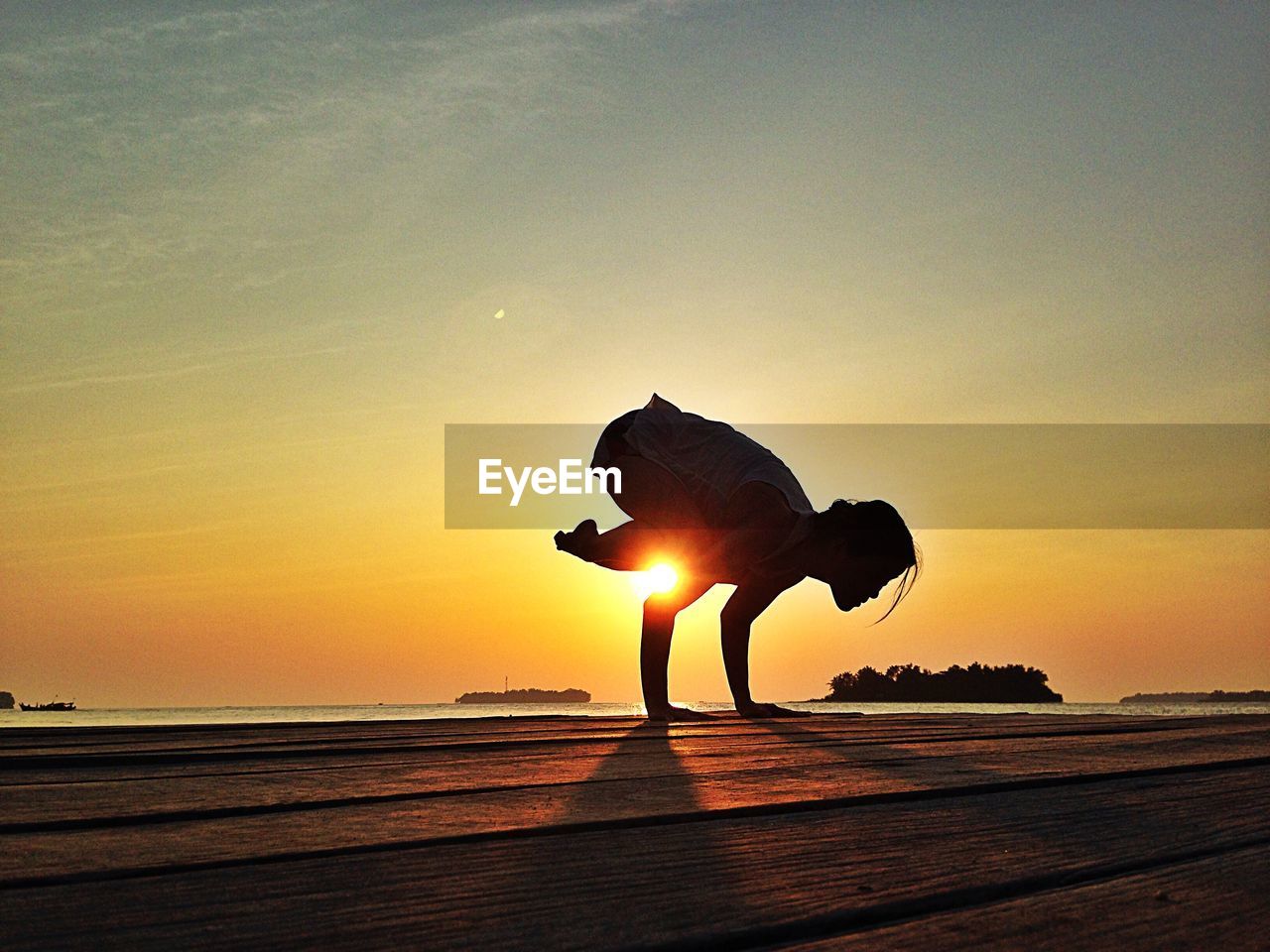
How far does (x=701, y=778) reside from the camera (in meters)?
1.98

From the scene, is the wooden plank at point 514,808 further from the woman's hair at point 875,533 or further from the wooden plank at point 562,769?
the woman's hair at point 875,533

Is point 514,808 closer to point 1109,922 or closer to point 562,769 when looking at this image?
point 562,769

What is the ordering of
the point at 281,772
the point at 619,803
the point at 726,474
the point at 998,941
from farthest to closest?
the point at 726,474, the point at 281,772, the point at 619,803, the point at 998,941

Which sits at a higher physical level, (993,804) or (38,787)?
(38,787)

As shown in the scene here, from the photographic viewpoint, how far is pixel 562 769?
7.39ft

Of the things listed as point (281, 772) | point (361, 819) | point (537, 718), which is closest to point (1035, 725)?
point (537, 718)

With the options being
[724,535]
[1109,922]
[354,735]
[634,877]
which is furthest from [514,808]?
[724,535]

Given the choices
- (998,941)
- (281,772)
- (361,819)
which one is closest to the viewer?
(998,941)

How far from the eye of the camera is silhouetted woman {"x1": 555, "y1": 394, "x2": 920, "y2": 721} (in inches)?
213

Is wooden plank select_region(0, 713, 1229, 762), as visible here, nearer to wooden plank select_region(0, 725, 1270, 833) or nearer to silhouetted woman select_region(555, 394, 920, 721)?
wooden plank select_region(0, 725, 1270, 833)

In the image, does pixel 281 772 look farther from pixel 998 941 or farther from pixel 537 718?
pixel 537 718

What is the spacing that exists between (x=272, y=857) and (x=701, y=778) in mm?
948

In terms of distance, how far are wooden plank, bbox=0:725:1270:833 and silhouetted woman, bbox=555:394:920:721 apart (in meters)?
2.17

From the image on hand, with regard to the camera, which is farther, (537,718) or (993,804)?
(537,718)
